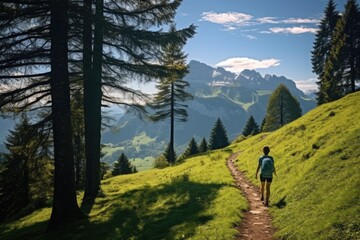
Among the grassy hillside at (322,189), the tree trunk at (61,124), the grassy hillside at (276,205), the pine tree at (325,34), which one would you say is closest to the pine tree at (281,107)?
the pine tree at (325,34)

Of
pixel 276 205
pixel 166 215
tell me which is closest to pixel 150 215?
pixel 166 215

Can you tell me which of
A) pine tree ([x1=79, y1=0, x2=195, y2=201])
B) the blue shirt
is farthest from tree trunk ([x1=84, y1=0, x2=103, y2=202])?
the blue shirt

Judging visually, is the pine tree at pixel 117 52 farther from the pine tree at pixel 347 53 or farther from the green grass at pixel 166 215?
the pine tree at pixel 347 53

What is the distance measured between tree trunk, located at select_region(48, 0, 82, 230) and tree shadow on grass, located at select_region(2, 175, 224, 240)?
0.92m

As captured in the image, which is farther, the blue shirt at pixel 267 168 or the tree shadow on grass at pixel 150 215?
the blue shirt at pixel 267 168

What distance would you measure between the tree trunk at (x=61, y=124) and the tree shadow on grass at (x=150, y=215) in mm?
922

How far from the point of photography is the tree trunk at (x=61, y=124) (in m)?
12.8

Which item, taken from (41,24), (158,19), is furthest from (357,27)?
(41,24)

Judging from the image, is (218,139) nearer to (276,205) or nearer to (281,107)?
(281,107)

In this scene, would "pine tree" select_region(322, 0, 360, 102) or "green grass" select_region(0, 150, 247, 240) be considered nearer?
"green grass" select_region(0, 150, 247, 240)

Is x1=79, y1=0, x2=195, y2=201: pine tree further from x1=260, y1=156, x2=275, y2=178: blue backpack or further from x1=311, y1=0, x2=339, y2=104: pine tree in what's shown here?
x1=311, y1=0, x2=339, y2=104: pine tree

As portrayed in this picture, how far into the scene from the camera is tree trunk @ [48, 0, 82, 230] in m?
12.8

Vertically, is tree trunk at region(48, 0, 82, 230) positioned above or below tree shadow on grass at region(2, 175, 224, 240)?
above

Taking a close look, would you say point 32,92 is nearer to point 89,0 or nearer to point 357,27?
point 89,0
